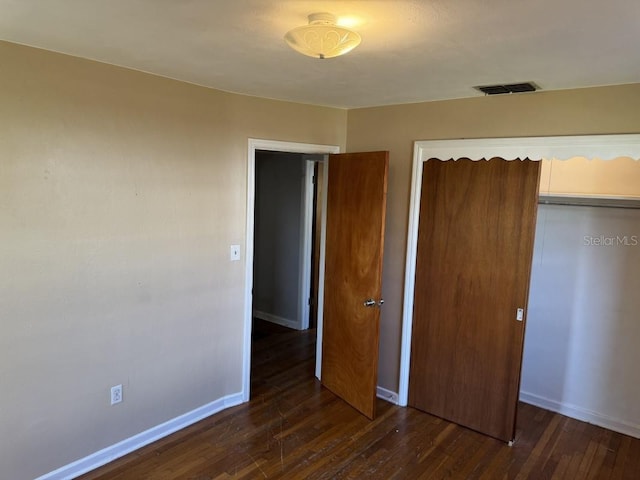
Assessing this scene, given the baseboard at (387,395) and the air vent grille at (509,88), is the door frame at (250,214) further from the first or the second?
the air vent grille at (509,88)

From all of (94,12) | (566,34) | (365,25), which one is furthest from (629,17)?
(94,12)

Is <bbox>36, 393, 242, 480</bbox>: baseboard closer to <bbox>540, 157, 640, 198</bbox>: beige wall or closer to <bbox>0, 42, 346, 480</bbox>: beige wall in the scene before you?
A: <bbox>0, 42, 346, 480</bbox>: beige wall

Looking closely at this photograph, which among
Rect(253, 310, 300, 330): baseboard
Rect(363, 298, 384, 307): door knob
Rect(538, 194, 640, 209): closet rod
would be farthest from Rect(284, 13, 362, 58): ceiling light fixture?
Rect(253, 310, 300, 330): baseboard

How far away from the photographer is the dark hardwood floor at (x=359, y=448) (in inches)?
106

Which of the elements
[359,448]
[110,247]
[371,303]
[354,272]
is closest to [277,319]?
[354,272]

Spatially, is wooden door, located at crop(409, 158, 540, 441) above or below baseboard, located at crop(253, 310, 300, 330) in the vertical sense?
above

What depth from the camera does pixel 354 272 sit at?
3.40m

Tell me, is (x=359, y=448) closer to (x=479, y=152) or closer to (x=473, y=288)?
(x=473, y=288)

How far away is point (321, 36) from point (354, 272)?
2.04 metres

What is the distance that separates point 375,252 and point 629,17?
200cm

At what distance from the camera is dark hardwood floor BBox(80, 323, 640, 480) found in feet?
8.82

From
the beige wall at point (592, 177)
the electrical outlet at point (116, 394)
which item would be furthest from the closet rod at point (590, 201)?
Answer: the electrical outlet at point (116, 394)

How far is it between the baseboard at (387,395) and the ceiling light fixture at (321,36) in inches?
108

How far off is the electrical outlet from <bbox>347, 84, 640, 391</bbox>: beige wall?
193 centimetres
